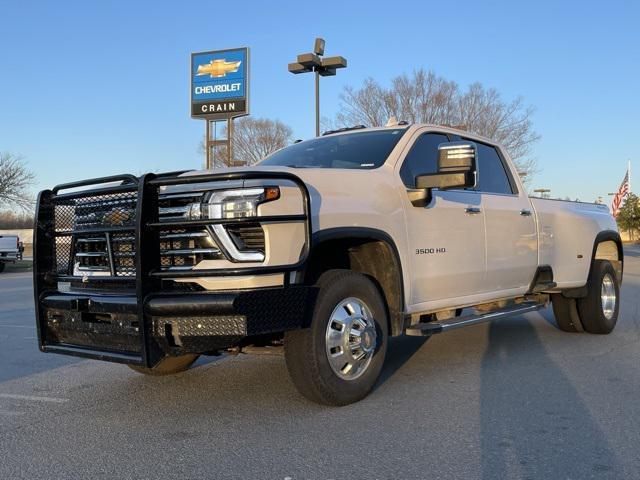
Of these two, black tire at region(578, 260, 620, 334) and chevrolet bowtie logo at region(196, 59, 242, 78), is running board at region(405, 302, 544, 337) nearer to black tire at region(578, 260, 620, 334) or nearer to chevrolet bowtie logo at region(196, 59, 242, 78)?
black tire at region(578, 260, 620, 334)

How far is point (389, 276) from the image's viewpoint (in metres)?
4.74

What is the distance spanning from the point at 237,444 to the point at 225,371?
2029 mm

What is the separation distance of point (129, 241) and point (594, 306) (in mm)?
5459

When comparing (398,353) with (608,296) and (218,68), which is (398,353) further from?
(218,68)

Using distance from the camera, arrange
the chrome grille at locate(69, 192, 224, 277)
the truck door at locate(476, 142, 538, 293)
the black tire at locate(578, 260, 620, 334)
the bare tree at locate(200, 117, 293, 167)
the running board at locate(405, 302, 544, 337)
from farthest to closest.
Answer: the bare tree at locate(200, 117, 293, 167)
the black tire at locate(578, 260, 620, 334)
the truck door at locate(476, 142, 538, 293)
the running board at locate(405, 302, 544, 337)
the chrome grille at locate(69, 192, 224, 277)

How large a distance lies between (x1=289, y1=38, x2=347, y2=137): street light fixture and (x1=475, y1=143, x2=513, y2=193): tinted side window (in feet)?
38.7

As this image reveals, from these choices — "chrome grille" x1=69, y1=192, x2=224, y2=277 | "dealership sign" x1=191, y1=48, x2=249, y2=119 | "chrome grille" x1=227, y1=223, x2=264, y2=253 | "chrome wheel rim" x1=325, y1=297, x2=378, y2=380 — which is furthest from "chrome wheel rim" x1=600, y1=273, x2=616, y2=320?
"dealership sign" x1=191, y1=48, x2=249, y2=119

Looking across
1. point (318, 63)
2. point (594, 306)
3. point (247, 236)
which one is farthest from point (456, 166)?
point (318, 63)

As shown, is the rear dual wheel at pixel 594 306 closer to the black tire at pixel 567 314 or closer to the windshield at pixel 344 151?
the black tire at pixel 567 314

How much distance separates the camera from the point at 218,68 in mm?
29031

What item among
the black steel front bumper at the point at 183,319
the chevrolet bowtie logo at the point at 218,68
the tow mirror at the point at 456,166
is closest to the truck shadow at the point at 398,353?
the black steel front bumper at the point at 183,319

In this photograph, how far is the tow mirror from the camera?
472 centimetres

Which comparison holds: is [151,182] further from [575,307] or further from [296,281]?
[575,307]

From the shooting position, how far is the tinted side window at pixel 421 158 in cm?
514
